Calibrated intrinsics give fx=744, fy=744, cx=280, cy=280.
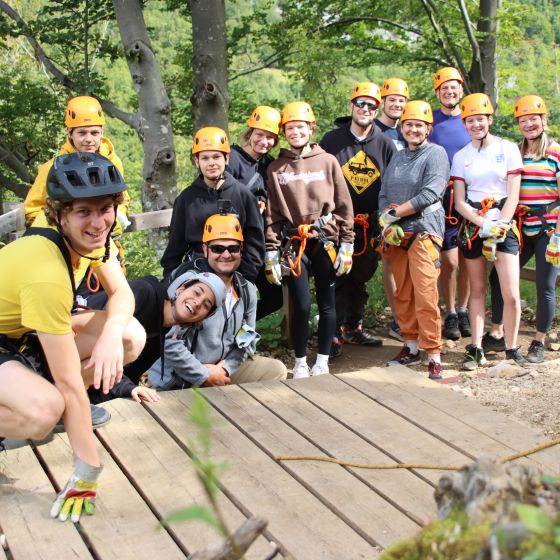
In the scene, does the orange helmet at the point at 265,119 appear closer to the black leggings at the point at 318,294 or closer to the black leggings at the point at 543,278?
the black leggings at the point at 318,294

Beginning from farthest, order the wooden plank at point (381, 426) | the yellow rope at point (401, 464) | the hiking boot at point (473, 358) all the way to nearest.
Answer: the hiking boot at point (473, 358) → the wooden plank at point (381, 426) → the yellow rope at point (401, 464)

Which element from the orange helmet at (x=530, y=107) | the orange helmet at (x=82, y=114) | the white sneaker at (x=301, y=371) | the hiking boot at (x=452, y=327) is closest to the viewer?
the orange helmet at (x=82, y=114)

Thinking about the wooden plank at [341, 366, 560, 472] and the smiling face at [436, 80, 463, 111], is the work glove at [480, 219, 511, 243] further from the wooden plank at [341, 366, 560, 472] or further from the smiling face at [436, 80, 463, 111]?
the wooden plank at [341, 366, 560, 472]

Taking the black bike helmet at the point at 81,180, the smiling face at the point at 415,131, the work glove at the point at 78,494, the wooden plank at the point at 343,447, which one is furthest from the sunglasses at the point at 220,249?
the work glove at the point at 78,494

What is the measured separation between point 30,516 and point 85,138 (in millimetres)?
3206

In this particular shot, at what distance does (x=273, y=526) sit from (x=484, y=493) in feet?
5.47

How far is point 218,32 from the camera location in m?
9.54

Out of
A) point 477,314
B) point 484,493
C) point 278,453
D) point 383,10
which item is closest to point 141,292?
point 278,453

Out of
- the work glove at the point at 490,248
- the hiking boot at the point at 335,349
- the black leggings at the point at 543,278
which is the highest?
the work glove at the point at 490,248

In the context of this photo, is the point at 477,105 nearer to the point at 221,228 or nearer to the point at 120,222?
the point at 221,228

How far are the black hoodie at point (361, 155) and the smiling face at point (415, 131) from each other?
0.45 metres

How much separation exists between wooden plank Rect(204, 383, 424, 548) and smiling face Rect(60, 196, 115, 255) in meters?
1.52

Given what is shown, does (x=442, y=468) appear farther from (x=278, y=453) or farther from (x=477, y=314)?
(x=477, y=314)

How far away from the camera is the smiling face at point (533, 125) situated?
618 centimetres
